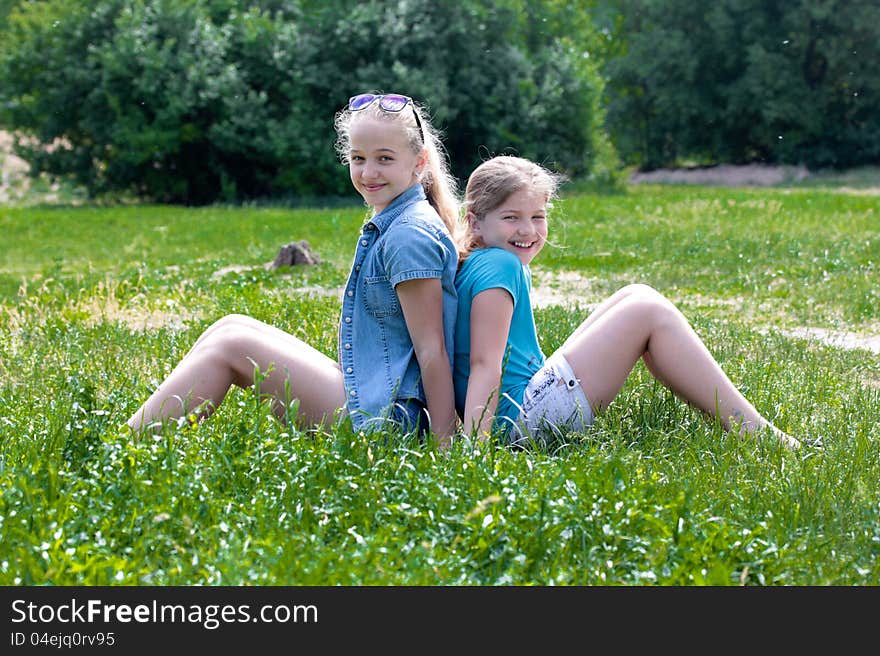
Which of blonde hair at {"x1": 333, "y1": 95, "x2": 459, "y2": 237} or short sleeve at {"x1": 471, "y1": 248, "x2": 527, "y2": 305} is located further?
blonde hair at {"x1": 333, "y1": 95, "x2": 459, "y2": 237}

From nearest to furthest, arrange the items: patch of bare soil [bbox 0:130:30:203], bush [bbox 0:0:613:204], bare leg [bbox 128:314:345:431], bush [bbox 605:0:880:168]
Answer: bare leg [bbox 128:314:345:431]
bush [bbox 0:0:613:204]
patch of bare soil [bbox 0:130:30:203]
bush [bbox 605:0:880:168]

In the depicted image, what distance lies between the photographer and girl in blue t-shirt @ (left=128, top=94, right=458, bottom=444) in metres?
4.00

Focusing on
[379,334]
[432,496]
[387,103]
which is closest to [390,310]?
[379,334]

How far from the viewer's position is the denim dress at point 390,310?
13.1ft

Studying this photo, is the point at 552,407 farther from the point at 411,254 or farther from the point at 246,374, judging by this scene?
the point at 246,374

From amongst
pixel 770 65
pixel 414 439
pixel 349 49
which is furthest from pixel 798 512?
pixel 770 65

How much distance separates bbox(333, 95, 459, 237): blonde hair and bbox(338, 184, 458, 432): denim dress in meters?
0.14

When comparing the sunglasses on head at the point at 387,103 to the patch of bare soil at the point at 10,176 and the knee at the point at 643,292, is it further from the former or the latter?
the patch of bare soil at the point at 10,176

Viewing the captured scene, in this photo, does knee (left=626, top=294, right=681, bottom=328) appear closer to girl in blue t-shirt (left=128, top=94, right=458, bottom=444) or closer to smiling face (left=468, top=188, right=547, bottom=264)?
smiling face (left=468, top=188, right=547, bottom=264)

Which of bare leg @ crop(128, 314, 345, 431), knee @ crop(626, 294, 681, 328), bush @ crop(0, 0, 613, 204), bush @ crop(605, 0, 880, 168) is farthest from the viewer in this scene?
bush @ crop(605, 0, 880, 168)

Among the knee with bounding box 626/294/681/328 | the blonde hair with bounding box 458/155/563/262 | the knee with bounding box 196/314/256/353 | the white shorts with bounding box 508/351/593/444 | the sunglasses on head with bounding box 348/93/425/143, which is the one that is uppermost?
the sunglasses on head with bounding box 348/93/425/143

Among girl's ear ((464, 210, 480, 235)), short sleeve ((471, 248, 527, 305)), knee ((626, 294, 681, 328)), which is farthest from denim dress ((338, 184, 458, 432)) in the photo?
knee ((626, 294, 681, 328))
